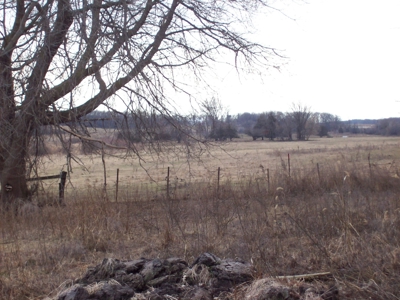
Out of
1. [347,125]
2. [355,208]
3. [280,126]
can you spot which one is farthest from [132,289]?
[347,125]

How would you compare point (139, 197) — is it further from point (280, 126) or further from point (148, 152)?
point (280, 126)

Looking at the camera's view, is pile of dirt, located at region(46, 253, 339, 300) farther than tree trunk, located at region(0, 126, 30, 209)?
No

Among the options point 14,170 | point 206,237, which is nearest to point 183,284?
point 206,237

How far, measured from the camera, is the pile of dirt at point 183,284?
4102 mm

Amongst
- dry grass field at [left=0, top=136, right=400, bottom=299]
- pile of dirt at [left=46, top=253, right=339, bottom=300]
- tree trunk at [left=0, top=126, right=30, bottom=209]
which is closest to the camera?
pile of dirt at [left=46, top=253, right=339, bottom=300]

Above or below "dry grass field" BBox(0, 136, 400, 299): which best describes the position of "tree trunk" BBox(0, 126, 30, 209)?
above

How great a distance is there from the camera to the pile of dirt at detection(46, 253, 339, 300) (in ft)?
13.5

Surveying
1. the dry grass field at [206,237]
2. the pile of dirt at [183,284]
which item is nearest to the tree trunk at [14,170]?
the dry grass field at [206,237]

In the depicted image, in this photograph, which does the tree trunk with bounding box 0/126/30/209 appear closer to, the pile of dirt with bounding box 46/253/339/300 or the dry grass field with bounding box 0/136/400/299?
the dry grass field with bounding box 0/136/400/299

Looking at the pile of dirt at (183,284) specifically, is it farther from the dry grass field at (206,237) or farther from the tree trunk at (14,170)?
the tree trunk at (14,170)

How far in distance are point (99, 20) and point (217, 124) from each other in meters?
4.01

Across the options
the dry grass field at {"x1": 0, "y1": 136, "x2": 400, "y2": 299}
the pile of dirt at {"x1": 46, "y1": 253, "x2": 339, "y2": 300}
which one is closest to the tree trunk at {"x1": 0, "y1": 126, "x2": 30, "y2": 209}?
the dry grass field at {"x1": 0, "y1": 136, "x2": 400, "y2": 299}

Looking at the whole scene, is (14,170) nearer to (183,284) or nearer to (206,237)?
(206,237)

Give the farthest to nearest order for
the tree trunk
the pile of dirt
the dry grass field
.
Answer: the tree trunk
the dry grass field
the pile of dirt
